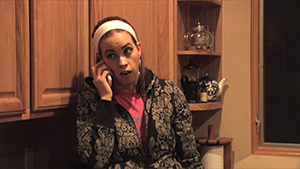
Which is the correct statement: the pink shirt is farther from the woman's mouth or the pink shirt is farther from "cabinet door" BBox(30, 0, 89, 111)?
"cabinet door" BBox(30, 0, 89, 111)

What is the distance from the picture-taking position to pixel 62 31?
5.37ft

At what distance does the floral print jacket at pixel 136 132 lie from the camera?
1.58 meters

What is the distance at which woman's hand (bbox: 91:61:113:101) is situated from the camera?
163 cm

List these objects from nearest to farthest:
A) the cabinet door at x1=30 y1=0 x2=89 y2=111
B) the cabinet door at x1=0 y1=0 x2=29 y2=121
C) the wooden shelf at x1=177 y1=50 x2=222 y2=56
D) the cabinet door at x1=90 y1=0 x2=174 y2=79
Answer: the cabinet door at x1=0 y1=0 x2=29 y2=121 → the cabinet door at x1=30 y1=0 x2=89 y2=111 → the cabinet door at x1=90 y1=0 x2=174 y2=79 → the wooden shelf at x1=177 y1=50 x2=222 y2=56

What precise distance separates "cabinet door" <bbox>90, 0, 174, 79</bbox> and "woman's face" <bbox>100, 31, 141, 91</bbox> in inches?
10.8

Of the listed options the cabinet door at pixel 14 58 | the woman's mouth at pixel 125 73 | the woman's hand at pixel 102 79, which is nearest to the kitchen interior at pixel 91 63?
the cabinet door at pixel 14 58

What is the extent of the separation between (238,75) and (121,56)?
1024mm

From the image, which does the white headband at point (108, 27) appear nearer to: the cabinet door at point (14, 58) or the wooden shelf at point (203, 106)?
the cabinet door at point (14, 58)

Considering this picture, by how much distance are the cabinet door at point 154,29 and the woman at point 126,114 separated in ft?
0.79

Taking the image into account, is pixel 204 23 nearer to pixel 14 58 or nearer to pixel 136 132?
pixel 136 132

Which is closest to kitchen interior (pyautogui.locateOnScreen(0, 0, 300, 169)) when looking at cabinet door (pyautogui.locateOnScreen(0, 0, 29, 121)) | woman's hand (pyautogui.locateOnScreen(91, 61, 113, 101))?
cabinet door (pyautogui.locateOnScreen(0, 0, 29, 121))

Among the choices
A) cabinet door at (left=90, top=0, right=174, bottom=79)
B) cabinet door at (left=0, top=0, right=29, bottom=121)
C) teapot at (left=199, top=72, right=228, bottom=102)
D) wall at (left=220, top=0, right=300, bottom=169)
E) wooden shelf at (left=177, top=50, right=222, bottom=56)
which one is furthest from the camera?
wall at (left=220, top=0, right=300, bottom=169)

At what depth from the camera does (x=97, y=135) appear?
158cm

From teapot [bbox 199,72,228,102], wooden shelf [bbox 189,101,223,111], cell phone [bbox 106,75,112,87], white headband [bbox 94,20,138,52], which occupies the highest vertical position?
white headband [bbox 94,20,138,52]
